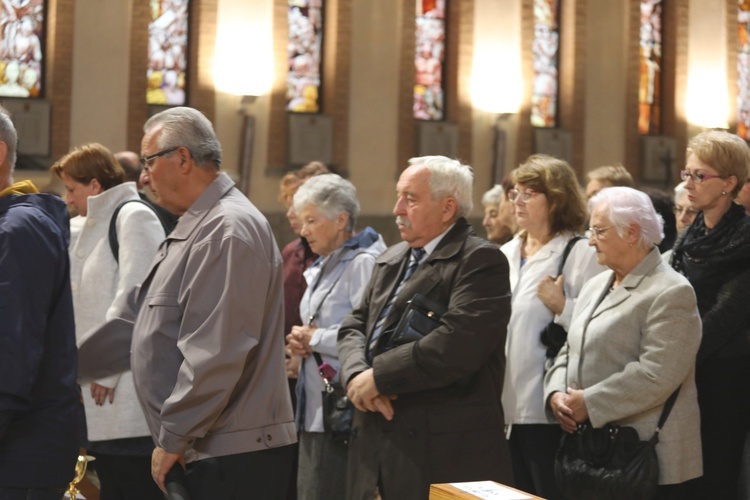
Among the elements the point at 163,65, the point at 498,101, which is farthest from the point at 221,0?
the point at 498,101

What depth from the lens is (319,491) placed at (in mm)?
5504

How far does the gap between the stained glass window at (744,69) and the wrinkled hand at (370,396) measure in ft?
54.5

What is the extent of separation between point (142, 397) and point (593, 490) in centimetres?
194

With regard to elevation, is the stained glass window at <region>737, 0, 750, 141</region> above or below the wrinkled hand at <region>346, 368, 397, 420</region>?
above

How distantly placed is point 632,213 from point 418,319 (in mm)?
1073

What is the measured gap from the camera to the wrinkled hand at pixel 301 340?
18.3ft

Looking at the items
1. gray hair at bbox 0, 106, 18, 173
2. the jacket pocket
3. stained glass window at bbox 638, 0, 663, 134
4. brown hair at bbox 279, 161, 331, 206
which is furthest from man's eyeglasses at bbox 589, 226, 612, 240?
stained glass window at bbox 638, 0, 663, 134

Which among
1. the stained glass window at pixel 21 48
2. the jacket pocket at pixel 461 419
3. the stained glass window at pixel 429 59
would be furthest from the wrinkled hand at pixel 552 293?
the stained glass window at pixel 429 59

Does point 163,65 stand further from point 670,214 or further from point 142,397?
point 142,397

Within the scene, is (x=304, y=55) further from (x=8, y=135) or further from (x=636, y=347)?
(x=8, y=135)

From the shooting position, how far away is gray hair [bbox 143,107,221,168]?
12.7 ft

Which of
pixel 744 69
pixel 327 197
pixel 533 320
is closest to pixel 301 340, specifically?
pixel 327 197

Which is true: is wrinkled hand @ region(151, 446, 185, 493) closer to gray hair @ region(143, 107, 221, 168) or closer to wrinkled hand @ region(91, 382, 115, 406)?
gray hair @ region(143, 107, 221, 168)

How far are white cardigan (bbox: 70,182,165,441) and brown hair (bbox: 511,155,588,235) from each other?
1.75 meters
